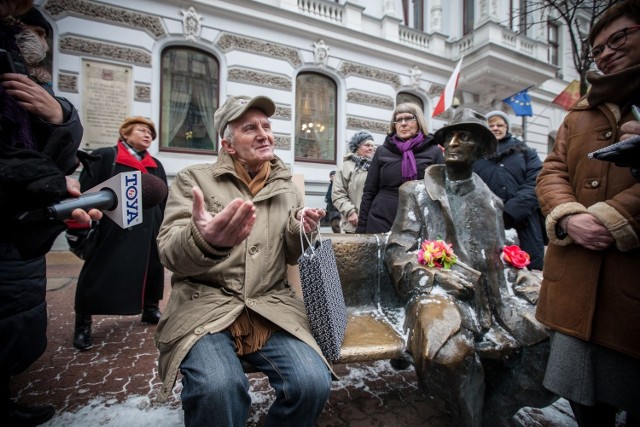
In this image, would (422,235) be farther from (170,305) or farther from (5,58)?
(5,58)

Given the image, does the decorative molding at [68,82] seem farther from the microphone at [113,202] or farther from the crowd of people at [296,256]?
the microphone at [113,202]

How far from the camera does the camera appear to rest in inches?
50.6

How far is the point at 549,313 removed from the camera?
1.62 meters

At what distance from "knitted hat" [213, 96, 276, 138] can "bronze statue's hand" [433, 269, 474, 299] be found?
136 cm

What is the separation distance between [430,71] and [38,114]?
34.1ft

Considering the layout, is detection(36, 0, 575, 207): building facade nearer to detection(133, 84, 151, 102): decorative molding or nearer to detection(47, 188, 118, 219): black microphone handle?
detection(133, 84, 151, 102): decorative molding

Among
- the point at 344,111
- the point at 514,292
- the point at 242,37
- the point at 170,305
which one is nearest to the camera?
the point at 170,305

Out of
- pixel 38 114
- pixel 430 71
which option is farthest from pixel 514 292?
pixel 430 71

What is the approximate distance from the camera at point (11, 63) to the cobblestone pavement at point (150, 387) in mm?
1851

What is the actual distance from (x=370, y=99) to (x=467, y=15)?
531 centimetres

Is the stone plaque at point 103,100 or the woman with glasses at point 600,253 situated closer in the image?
the woman with glasses at point 600,253

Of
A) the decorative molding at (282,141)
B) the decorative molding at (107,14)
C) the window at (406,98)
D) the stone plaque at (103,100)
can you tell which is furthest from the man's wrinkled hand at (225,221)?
the window at (406,98)

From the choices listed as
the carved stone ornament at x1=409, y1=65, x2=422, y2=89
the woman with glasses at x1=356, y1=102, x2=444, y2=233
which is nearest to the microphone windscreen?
the woman with glasses at x1=356, y1=102, x2=444, y2=233

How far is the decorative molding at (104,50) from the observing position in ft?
20.2
